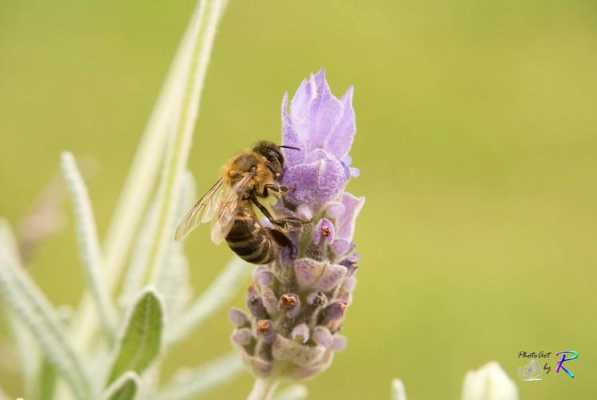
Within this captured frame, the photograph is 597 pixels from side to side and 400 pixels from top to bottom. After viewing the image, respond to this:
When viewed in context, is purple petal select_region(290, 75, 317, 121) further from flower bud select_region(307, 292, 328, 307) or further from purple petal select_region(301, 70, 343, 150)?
flower bud select_region(307, 292, 328, 307)

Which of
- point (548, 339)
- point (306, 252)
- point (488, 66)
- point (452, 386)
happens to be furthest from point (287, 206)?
→ point (488, 66)

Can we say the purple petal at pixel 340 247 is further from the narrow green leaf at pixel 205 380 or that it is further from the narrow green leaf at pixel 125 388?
the narrow green leaf at pixel 205 380

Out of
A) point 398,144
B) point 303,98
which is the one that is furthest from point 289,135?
point 398,144

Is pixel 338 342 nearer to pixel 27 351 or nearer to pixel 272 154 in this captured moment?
pixel 272 154

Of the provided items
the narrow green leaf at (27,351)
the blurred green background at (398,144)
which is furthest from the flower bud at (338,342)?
the blurred green background at (398,144)

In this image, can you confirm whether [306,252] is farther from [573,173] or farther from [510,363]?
[573,173]

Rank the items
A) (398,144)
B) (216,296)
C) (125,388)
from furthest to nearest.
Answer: (398,144) → (216,296) → (125,388)
